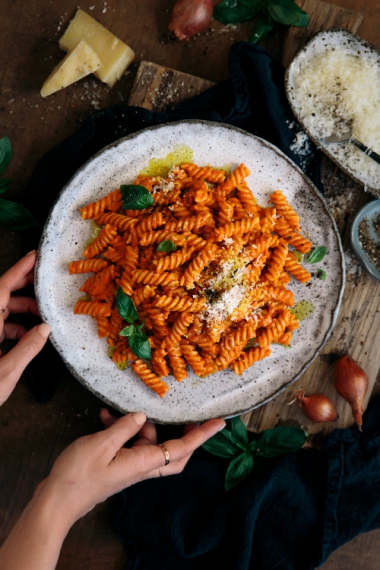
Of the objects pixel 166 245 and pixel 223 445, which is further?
pixel 223 445

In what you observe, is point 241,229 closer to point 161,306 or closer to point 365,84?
point 161,306

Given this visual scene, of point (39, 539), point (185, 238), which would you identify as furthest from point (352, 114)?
point (39, 539)

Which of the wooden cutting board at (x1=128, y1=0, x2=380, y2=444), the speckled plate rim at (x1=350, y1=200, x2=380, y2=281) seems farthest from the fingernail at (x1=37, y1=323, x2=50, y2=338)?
the speckled plate rim at (x1=350, y1=200, x2=380, y2=281)

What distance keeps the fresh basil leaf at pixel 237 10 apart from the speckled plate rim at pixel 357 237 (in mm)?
1289

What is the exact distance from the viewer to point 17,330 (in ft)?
9.55

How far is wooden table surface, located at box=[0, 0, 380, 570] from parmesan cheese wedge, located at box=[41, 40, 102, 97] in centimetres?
10

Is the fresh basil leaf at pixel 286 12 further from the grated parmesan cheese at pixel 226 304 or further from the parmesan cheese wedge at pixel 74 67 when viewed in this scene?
the grated parmesan cheese at pixel 226 304

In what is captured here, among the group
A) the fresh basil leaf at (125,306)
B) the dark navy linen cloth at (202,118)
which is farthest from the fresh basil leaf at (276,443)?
the dark navy linen cloth at (202,118)

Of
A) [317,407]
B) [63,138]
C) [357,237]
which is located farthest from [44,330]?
[357,237]

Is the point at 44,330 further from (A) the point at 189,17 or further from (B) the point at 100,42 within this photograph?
(A) the point at 189,17

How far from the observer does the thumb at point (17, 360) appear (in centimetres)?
247

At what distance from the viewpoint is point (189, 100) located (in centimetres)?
289

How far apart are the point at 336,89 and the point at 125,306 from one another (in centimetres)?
168

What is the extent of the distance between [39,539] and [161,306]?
1.15m
